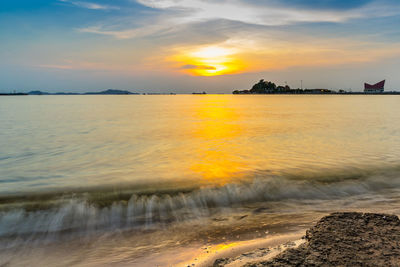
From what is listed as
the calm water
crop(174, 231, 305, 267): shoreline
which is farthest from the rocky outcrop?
the calm water

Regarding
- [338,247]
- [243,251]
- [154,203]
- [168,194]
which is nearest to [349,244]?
[338,247]

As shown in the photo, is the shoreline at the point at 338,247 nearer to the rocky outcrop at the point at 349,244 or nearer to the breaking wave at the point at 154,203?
the rocky outcrop at the point at 349,244

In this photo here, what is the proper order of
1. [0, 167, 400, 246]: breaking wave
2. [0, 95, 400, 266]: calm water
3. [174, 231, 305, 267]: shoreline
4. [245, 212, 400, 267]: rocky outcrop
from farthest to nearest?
1. [0, 167, 400, 246]: breaking wave
2. [0, 95, 400, 266]: calm water
3. [174, 231, 305, 267]: shoreline
4. [245, 212, 400, 267]: rocky outcrop

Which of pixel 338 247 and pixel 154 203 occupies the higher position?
pixel 338 247

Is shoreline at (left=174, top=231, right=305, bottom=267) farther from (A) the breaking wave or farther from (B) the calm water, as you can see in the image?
(A) the breaking wave

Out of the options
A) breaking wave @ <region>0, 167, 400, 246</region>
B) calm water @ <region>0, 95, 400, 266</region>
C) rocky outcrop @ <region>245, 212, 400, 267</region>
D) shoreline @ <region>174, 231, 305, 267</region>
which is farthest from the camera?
breaking wave @ <region>0, 167, 400, 246</region>

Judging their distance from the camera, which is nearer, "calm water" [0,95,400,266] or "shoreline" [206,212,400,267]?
"shoreline" [206,212,400,267]

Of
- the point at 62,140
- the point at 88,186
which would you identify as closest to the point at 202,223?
the point at 88,186

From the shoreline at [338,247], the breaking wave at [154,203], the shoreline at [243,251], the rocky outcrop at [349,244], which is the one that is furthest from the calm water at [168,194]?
the rocky outcrop at [349,244]

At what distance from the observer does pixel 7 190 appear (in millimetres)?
9391

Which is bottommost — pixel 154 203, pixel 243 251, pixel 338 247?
pixel 154 203

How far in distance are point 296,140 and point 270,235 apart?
1636 centimetres

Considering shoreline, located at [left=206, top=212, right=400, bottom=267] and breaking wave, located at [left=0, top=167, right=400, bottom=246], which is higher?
shoreline, located at [left=206, top=212, right=400, bottom=267]

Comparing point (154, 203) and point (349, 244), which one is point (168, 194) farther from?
point (349, 244)
